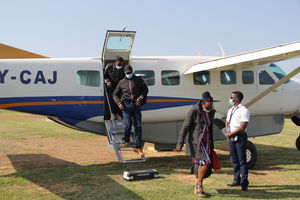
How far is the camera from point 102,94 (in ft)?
30.2

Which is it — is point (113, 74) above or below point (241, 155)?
above

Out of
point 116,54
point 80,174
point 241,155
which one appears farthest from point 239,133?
point 116,54

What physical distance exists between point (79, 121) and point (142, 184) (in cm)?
296

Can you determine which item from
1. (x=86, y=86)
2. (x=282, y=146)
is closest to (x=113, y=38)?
(x=86, y=86)

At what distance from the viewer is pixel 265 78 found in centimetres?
1052

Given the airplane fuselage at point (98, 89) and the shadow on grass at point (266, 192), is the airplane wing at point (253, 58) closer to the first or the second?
the airplane fuselage at point (98, 89)

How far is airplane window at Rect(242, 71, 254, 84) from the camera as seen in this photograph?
1029 cm

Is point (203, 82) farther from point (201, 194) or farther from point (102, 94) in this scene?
point (201, 194)

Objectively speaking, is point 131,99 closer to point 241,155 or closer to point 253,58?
point 241,155

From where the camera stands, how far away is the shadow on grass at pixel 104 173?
6.54 metres

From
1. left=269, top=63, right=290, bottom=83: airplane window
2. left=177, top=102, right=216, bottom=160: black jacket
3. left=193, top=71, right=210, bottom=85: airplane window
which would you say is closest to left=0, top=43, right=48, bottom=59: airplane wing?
left=193, top=71, right=210, bottom=85: airplane window

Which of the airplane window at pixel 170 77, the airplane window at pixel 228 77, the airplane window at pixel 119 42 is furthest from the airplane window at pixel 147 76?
the airplane window at pixel 228 77

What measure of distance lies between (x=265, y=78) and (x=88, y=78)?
550 cm

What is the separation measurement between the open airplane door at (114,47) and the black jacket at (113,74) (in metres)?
0.31
